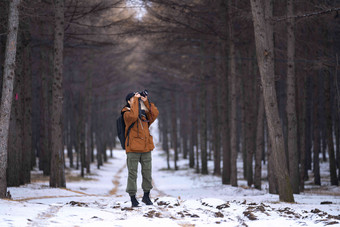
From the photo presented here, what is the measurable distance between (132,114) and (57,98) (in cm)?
807

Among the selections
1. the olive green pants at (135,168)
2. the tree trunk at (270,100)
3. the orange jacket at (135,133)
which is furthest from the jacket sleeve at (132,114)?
the tree trunk at (270,100)

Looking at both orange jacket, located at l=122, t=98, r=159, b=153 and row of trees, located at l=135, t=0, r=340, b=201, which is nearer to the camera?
orange jacket, located at l=122, t=98, r=159, b=153

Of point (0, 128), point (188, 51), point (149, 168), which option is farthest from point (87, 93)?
point (149, 168)

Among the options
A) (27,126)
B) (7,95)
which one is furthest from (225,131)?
(7,95)

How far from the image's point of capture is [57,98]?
15.2m

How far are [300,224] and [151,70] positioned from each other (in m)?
24.9

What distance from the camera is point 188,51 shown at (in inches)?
1070

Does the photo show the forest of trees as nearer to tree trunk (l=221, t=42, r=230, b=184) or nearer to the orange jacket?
tree trunk (l=221, t=42, r=230, b=184)

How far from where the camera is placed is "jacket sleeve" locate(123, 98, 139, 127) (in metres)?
7.85

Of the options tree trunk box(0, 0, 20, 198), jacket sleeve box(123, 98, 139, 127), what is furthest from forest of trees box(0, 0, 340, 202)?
jacket sleeve box(123, 98, 139, 127)

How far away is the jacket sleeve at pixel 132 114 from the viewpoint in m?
7.85

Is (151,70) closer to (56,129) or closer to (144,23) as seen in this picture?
(144,23)

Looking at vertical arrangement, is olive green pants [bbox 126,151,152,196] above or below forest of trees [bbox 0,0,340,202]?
below

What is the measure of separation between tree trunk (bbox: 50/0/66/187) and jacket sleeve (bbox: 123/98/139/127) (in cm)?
794
